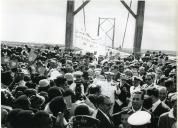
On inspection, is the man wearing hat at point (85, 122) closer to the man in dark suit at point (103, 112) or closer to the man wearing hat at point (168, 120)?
the man in dark suit at point (103, 112)

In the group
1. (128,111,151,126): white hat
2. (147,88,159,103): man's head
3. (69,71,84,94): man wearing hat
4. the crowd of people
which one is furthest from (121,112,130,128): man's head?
(69,71,84,94): man wearing hat

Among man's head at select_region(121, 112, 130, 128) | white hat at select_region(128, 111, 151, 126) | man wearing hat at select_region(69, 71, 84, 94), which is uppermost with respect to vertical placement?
white hat at select_region(128, 111, 151, 126)

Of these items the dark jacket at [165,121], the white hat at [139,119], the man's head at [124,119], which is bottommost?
the man's head at [124,119]

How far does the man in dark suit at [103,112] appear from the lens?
86.2 inches

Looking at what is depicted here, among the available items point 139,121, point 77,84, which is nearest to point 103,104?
point 139,121

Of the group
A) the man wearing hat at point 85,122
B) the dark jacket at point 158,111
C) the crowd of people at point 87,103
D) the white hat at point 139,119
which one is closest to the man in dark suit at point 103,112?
the crowd of people at point 87,103

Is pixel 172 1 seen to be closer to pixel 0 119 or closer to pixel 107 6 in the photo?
pixel 107 6

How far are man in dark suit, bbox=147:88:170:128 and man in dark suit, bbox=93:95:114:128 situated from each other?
0.33 m

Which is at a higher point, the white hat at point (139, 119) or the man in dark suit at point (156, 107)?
the white hat at point (139, 119)

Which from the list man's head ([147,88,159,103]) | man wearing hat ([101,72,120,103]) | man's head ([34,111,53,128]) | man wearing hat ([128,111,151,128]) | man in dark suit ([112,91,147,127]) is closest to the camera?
man wearing hat ([128,111,151,128])

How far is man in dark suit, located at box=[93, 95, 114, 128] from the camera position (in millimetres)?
2189

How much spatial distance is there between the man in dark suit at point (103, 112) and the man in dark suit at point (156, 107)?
327mm

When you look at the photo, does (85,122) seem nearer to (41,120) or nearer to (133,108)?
(41,120)

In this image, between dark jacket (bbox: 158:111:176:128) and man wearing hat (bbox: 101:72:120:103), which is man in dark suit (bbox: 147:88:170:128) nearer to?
dark jacket (bbox: 158:111:176:128)
